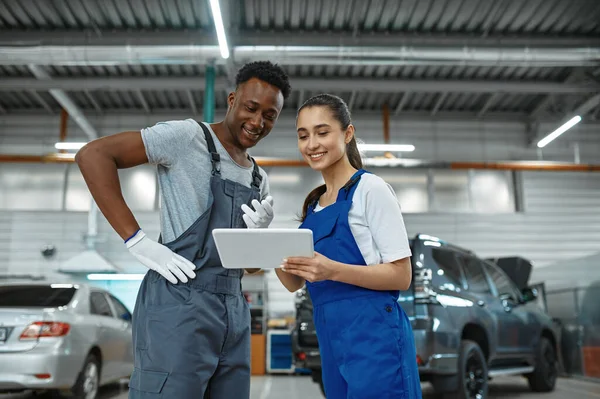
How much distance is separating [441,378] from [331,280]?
11.6ft

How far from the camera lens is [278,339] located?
10.2m

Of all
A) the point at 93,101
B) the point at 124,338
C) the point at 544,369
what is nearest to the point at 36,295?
the point at 124,338

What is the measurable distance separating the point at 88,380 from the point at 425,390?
4.36m

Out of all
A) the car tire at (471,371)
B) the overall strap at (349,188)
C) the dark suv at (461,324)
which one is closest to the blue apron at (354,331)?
the overall strap at (349,188)

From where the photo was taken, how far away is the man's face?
6.00ft

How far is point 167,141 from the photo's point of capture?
5.44 feet

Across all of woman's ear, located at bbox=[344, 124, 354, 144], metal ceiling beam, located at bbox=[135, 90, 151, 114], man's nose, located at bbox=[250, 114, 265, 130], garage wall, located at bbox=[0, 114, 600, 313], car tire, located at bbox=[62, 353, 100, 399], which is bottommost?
car tire, located at bbox=[62, 353, 100, 399]

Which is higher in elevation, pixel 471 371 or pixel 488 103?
pixel 488 103

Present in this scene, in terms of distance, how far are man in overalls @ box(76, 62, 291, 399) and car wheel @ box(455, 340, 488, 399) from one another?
3615mm

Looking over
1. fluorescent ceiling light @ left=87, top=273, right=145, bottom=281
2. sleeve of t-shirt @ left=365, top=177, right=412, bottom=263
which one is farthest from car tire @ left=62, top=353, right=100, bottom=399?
fluorescent ceiling light @ left=87, top=273, right=145, bottom=281

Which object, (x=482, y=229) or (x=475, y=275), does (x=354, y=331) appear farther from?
(x=482, y=229)

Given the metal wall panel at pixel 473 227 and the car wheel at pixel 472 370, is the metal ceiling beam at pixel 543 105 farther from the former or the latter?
the car wheel at pixel 472 370

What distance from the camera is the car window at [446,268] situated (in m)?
4.83

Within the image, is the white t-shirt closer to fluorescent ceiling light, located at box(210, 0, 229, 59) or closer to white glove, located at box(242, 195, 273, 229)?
white glove, located at box(242, 195, 273, 229)
